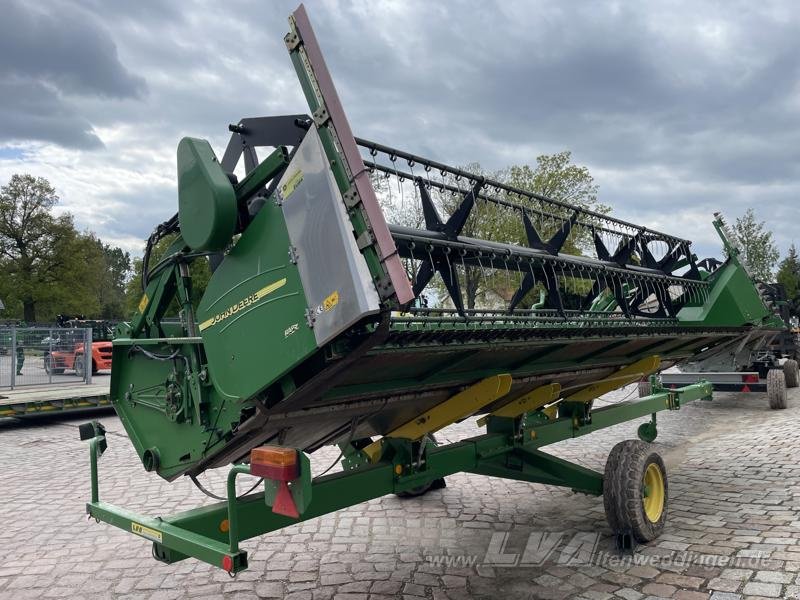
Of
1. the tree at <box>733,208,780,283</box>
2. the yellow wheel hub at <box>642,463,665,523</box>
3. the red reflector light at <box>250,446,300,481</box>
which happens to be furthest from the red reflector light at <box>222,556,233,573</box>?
the tree at <box>733,208,780,283</box>

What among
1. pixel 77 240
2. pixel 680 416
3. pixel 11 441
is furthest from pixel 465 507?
pixel 77 240

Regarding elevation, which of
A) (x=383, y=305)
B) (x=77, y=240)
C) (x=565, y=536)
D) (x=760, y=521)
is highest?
(x=77, y=240)

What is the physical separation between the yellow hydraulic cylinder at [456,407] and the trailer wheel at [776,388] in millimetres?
9822

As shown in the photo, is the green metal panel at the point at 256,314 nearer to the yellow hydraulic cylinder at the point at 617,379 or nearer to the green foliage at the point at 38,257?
the yellow hydraulic cylinder at the point at 617,379

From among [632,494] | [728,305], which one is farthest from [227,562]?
[728,305]

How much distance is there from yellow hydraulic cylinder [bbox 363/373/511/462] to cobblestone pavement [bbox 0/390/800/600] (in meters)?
1.09

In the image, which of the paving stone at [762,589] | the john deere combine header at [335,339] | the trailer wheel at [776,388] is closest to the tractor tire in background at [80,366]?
the john deere combine header at [335,339]

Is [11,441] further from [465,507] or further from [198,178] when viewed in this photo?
[198,178]

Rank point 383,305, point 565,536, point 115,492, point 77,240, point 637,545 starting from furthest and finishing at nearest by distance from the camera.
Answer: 1. point 77,240
2. point 115,492
3. point 565,536
4. point 637,545
5. point 383,305

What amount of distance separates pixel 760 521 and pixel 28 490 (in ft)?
24.7

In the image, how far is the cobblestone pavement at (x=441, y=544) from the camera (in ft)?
14.7

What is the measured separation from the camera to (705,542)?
5.23 metres

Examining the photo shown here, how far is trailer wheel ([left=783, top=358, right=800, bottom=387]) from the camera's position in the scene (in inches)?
587

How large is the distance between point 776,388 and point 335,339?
38.7ft
